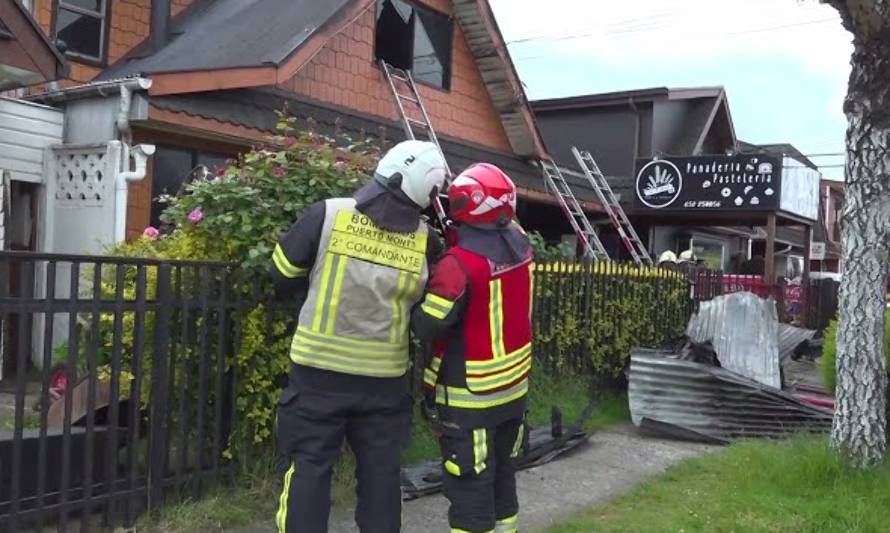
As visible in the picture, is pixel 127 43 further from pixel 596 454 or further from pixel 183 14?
pixel 596 454

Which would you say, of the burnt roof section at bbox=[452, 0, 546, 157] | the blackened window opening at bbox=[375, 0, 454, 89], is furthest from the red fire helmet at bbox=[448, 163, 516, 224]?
the burnt roof section at bbox=[452, 0, 546, 157]

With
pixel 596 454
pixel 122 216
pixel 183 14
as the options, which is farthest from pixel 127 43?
pixel 596 454

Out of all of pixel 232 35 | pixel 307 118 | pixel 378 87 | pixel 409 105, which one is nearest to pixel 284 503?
pixel 307 118

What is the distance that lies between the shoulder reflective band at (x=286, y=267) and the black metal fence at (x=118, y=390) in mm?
868

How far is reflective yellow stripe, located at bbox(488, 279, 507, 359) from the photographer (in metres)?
3.60

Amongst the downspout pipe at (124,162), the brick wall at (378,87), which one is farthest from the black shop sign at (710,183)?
the downspout pipe at (124,162)

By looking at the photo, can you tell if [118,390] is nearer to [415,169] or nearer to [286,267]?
[286,267]

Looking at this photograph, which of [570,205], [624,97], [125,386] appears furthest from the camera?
[624,97]

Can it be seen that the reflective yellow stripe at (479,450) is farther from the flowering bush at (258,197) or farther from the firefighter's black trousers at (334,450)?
the flowering bush at (258,197)

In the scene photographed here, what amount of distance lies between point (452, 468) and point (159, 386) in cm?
149

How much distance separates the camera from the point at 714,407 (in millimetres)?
6914

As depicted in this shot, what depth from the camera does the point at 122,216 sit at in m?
7.47

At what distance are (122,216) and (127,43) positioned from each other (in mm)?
2847

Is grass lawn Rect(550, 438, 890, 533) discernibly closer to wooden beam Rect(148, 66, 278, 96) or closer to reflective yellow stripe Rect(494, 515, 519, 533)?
reflective yellow stripe Rect(494, 515, 519, 533)
